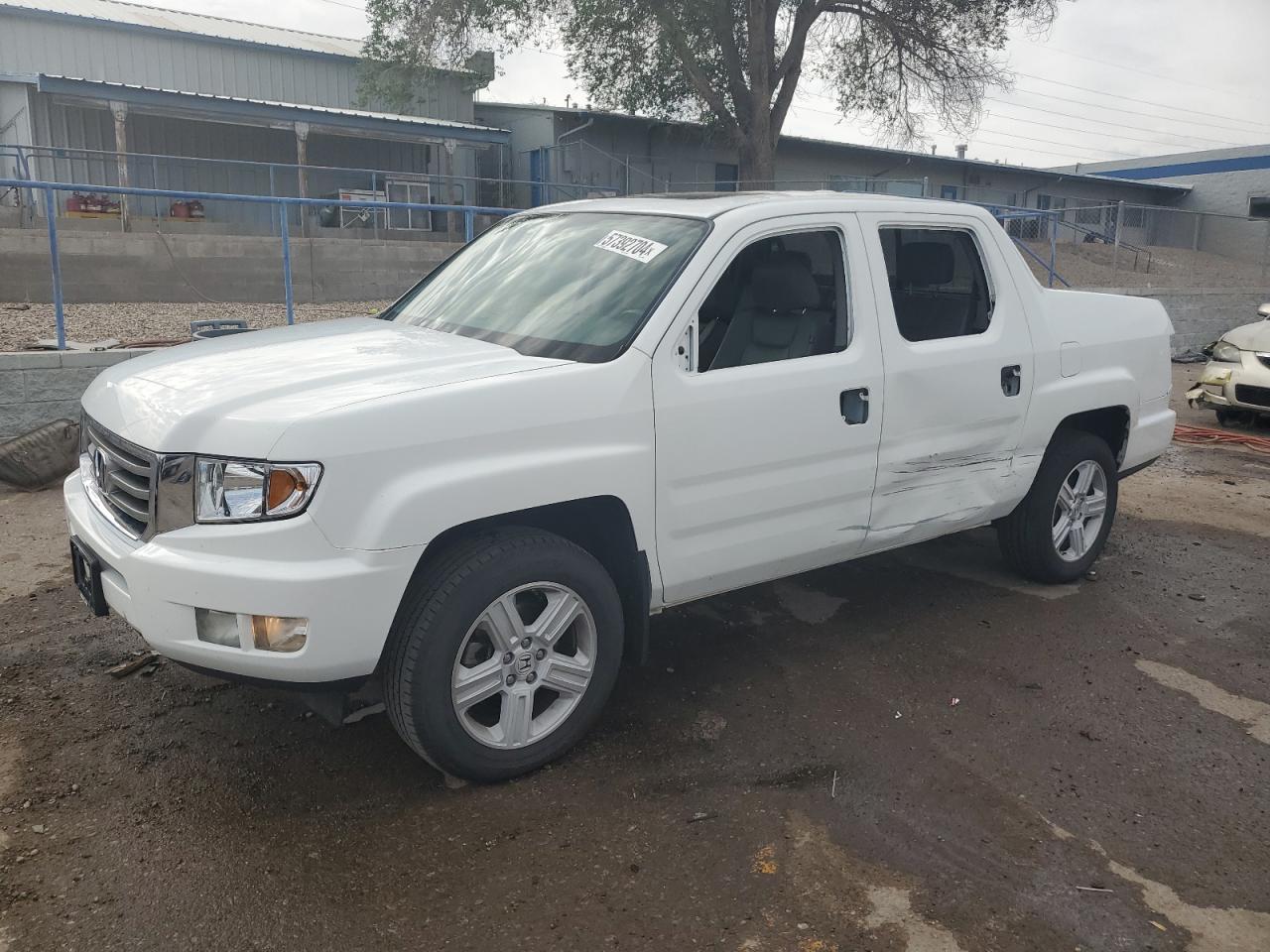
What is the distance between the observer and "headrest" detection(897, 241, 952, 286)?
4375 mm

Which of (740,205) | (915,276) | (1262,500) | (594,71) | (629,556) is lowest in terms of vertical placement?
(1262,500)

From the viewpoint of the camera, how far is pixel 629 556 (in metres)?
3.40

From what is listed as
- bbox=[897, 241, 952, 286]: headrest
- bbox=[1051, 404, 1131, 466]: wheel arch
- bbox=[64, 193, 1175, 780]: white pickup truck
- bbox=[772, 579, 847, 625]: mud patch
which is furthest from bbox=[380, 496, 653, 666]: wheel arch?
bbox=[1051, 404, 1131, 466]: wheel arch

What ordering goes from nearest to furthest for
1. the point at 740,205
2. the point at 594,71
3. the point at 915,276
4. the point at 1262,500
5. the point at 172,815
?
the point at 172,815 < the point at 740,205 < the point at 915,276 < the point at 1262,500 < the point at 594,71

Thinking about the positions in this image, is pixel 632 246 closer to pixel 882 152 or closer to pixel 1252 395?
pixel 1252 395

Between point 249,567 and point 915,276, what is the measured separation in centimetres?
302

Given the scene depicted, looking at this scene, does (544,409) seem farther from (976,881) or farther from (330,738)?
(976,881)

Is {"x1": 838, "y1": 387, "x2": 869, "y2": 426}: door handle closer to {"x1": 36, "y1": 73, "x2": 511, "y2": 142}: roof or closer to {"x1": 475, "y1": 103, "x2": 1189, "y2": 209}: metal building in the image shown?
{"x1": 475, "y1": 103, "x2": 1189, "y2": 209}: metal building

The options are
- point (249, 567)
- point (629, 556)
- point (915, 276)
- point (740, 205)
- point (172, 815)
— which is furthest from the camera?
point (915, 276)

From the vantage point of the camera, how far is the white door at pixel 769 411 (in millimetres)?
3426

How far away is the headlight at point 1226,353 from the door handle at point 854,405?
7.59 metres

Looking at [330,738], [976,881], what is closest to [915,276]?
[976,881]

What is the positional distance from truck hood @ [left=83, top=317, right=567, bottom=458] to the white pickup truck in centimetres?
1

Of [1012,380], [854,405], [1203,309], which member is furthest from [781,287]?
[1203,309]
